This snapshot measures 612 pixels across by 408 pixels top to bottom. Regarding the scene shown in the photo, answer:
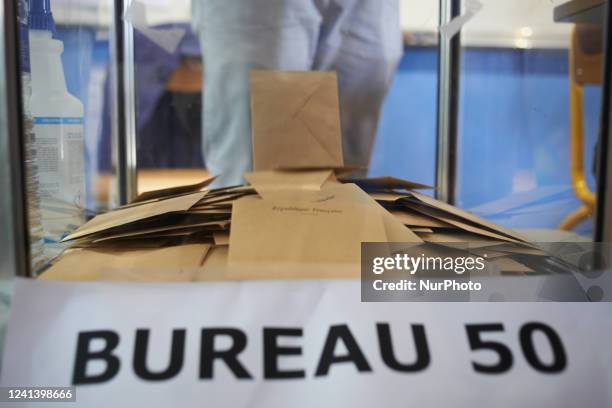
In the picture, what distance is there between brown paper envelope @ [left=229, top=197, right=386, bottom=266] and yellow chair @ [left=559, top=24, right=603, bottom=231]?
55 cm

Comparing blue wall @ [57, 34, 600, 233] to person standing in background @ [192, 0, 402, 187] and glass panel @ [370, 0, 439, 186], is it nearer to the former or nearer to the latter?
glass panel @ [370, 0, 439, 186]

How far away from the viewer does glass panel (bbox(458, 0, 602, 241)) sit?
1.09 meters

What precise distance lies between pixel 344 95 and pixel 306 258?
0.82 m

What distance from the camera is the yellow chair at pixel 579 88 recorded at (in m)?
1.03

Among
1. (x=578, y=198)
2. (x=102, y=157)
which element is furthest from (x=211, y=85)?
(x=578, y=198)

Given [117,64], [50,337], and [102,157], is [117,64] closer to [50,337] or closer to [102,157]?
[102,157]

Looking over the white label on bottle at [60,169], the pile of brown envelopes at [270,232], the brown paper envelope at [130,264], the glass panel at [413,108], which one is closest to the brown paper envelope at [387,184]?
the pile of brown envelopes at [270,232]

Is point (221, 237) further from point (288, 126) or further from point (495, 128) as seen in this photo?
point (495, 128)

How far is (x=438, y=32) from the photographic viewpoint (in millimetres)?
1271

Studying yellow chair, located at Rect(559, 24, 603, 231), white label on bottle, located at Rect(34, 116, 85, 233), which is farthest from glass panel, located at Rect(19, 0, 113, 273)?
yellow chair, located at Rect(559, 24, 603, 231)

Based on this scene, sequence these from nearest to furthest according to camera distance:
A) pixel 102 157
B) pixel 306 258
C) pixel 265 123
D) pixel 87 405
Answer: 1. pixel 87 405
2. pixel 306 258
3. pixel 265 123
4. pixel 102 157

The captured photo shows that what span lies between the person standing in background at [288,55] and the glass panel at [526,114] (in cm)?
24

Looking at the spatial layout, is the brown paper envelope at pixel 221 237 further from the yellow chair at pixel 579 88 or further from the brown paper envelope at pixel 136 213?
the yellow chair at pixel 579 88

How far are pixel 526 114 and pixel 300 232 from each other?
1.25 metres
